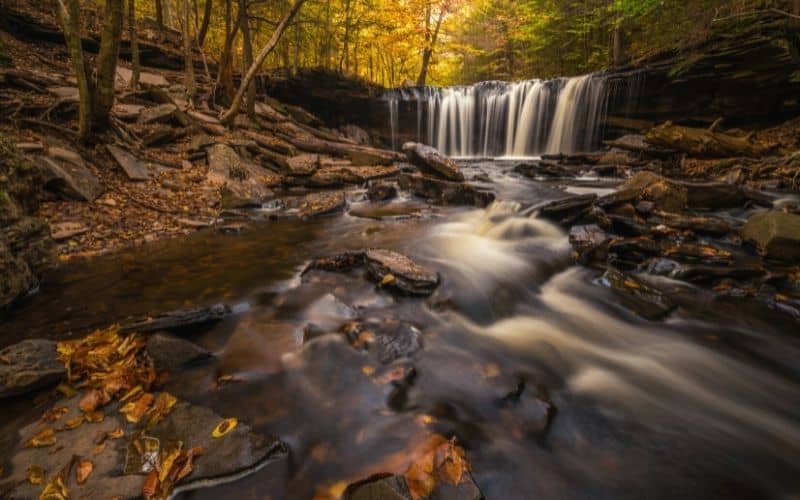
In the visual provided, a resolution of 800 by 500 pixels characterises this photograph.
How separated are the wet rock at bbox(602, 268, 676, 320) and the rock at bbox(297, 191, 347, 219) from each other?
5.68m

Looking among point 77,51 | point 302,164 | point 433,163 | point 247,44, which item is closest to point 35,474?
point 77,51

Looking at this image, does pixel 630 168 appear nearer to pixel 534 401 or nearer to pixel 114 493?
pixel 534 401

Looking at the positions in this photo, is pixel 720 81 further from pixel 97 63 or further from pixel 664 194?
pixel 97 63

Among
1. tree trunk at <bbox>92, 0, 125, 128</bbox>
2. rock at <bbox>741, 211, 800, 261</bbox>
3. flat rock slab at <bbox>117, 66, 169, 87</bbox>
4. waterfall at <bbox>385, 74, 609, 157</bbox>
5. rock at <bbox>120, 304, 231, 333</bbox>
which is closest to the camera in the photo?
rock at <bbox>120, 304, 231, 333</bbox>

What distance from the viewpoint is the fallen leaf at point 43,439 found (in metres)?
1.98

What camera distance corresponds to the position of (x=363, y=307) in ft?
12.5

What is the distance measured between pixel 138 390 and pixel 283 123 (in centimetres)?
1450

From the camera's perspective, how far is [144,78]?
1409cm

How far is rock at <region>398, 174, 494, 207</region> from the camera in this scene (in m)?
8.57

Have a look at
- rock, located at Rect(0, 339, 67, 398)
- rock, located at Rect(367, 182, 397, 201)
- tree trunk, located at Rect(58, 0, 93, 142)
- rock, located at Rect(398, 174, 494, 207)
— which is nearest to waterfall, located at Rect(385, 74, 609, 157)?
rock, located at Rect(398, 174, 494, 207)

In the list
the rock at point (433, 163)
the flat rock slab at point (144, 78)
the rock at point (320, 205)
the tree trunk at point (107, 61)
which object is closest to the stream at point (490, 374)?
the rock at point (320, 205)

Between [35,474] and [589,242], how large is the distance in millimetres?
6021

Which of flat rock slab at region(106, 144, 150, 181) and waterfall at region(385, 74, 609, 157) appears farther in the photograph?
waterfall at region(385, 74, 609, 157)

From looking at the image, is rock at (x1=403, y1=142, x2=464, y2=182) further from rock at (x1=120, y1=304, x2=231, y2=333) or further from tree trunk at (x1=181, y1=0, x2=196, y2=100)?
tree trunk at (x1=181, y1=0, x2=196, y2=100)
